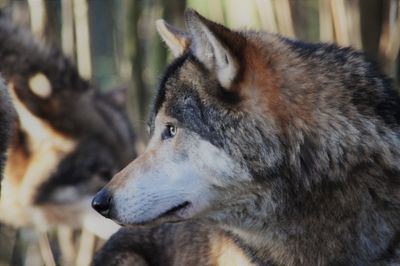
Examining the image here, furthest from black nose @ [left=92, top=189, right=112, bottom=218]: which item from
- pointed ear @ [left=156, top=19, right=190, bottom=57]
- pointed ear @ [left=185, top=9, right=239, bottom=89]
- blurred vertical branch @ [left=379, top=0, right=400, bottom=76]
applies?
blurred vertical branch @ [left=379, top=0, right=400, bottom=76]

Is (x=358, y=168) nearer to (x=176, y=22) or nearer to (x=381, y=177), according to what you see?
(x=381, y=177)

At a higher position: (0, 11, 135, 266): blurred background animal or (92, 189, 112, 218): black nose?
(92, 189, 112, 218): black nose

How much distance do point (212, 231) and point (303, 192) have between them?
87 cm

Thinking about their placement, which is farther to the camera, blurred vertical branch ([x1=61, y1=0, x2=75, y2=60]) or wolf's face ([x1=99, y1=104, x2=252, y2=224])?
blurred vertical branch ([x1=61, y1=0, x2=75, y2=60])

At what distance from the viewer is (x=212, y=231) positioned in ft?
16.7

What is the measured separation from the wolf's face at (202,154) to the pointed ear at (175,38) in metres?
0.38

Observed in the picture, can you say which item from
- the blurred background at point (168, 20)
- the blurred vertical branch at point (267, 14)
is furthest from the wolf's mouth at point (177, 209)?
the blurred vertical branch at point (267, 14)

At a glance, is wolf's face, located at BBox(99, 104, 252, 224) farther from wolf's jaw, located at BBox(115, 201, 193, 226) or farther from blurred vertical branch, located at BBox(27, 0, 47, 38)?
blurred vertical branch, located at BBox(27, 0, 47, 38)

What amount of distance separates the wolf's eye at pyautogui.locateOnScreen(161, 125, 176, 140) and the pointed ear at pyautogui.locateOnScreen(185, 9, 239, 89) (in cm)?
32

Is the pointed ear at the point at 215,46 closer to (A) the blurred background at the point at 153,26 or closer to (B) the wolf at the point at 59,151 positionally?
(A) the blurred background at the point at 153,26

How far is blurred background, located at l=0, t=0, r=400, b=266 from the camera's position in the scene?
7.62 meters

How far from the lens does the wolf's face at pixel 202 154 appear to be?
169 inches

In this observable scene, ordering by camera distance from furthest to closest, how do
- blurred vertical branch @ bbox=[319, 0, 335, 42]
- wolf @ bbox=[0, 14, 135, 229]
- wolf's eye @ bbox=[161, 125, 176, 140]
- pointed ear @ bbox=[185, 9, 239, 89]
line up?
1. wolf @ bbox=[0, 14, 135, 229]
2. blurred vertical branch @ bbox=[319, 0, 335, 42]
3. wolf's eye @ bbox=[161, 125, 176, 140]
4. pointed ear @ bbox=[185, 9, 239, 89]

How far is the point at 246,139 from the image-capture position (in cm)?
430
